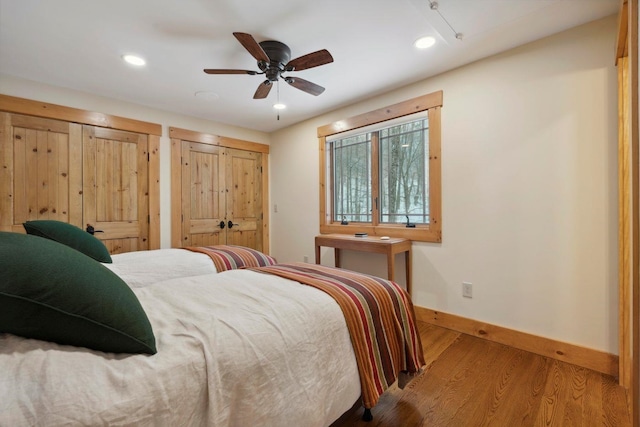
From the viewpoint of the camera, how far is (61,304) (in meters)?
0.76

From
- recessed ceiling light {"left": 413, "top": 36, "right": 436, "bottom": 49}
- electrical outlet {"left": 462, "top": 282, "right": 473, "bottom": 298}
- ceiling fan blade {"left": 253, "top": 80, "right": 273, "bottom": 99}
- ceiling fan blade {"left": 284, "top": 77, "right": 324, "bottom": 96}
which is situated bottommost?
electrical outlet {"left": 462, "top": 282, "right": 473, "bottom": 298}

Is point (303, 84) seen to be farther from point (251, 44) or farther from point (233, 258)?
point (233, 258)

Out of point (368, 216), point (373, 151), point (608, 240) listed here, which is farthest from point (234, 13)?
point (608, 240)

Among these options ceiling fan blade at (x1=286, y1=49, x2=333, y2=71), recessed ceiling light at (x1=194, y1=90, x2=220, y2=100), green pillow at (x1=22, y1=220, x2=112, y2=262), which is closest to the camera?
green pillow at (x1=22, y1=220, x2=112, y2=262)

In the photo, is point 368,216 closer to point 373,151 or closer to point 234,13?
point 373,151

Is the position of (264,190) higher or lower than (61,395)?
higher

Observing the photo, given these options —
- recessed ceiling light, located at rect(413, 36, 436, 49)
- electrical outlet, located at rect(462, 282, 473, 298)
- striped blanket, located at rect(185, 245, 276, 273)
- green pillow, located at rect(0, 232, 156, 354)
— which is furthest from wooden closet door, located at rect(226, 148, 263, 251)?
green pillow, located at rect(0, 232, 156, 354)

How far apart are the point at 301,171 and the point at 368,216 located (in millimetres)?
1311

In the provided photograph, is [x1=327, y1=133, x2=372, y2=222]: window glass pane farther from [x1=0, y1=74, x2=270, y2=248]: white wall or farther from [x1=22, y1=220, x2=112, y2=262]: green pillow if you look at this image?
[x1=22, y1=220, x2=112, y2=262]: green pillow

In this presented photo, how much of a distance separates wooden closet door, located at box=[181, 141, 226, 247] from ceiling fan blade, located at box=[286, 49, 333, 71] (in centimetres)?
234

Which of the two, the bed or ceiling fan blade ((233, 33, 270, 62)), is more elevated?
ceiling fan blade ((233, 33, 270, 62))

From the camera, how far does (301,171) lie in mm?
4262

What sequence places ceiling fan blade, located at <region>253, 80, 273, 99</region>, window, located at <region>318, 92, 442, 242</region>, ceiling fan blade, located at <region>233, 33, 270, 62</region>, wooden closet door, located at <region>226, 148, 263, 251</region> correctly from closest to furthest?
1. ceiling fan blade, located at <region>233, 33, 270, 62</region>
2. ceiling fan blade, located at <region>253, 80, 273, 99</region>
3. window, located at <region>318, 92, 442, 242</region>
4. wooden closet door, located at <region>226, 148, 263, 251</region>

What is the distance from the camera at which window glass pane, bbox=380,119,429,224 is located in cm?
304
